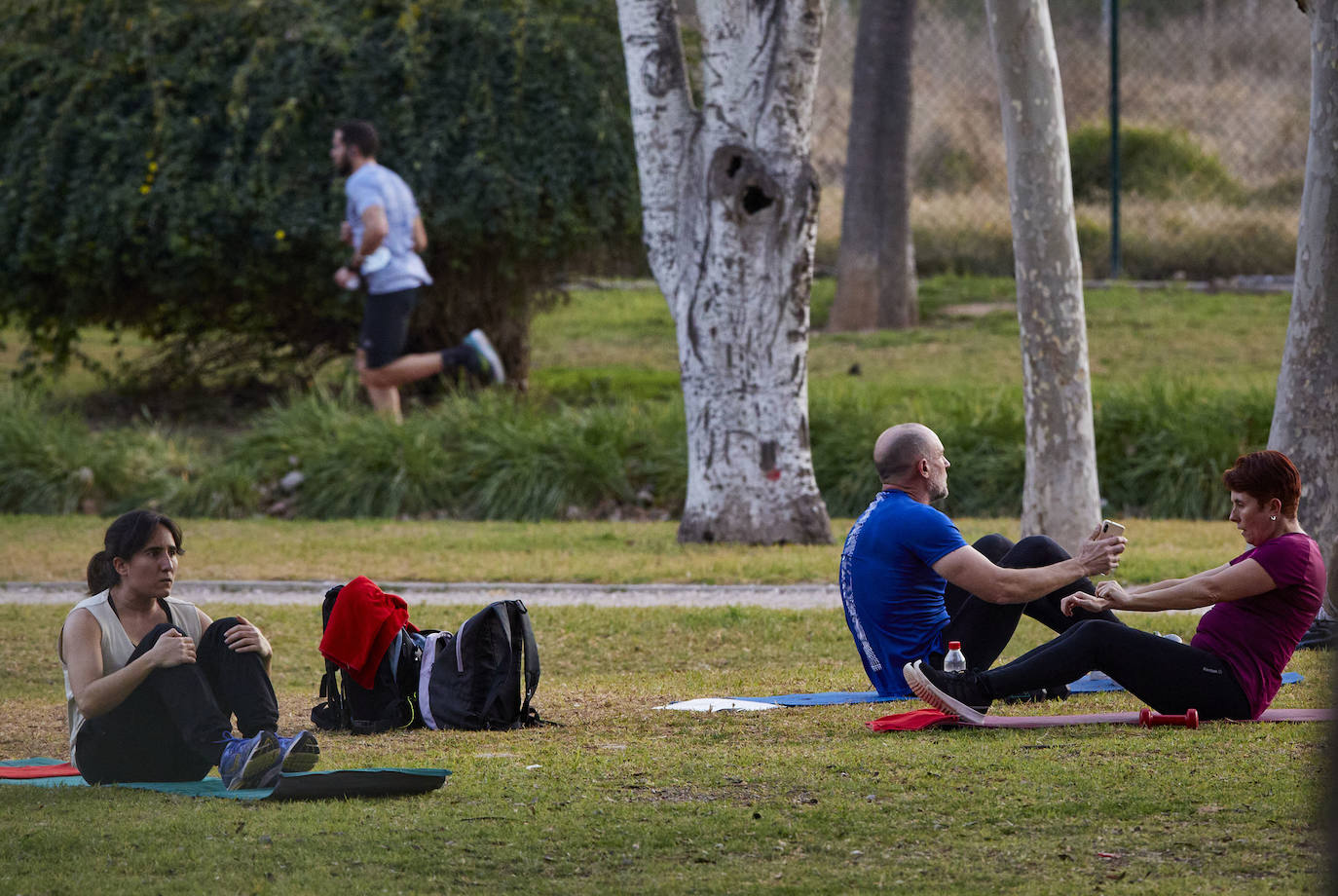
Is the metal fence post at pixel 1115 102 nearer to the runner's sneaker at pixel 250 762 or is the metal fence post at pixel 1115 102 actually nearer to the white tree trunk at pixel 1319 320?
the white tree trunk at pixel 1319 320

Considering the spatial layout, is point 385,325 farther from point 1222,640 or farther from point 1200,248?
point 1200,248

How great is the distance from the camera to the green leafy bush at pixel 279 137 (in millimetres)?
14250

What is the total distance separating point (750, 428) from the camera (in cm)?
1058

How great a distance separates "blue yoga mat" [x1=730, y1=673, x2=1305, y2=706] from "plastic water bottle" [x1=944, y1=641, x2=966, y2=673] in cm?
47

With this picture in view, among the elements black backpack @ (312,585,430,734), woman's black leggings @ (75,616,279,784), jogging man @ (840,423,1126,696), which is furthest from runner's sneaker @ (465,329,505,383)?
woman's black leggings @ (75,616,279,784)

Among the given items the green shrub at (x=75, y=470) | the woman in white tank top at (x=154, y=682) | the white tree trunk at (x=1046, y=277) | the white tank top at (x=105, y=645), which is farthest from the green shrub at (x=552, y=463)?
the white tank top at (x=105, y=645)

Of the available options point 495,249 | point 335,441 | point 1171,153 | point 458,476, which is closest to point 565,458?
point 458,476

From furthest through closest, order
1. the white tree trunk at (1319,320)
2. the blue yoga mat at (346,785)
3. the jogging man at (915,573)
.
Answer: the white tree trunk at (1319,320) → the jogging man at (915,573) → the blue yoga mat at (346,785)

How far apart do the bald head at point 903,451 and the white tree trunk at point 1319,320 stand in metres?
2.62

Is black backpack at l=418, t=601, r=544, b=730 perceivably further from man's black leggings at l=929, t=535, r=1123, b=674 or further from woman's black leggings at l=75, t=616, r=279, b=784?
man's black leggings at l=929, t=535, r=1123, b=674

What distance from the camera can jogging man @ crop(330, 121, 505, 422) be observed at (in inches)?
487

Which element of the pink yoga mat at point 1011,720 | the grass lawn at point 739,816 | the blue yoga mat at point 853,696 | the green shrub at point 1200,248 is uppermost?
the green shrub at point 1200,248

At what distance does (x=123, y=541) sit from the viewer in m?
5.09

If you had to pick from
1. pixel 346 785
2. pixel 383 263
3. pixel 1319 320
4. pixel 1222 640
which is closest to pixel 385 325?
pixel 383 263
